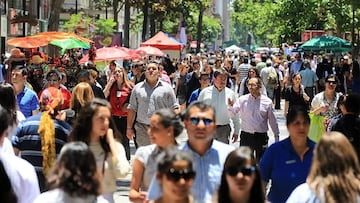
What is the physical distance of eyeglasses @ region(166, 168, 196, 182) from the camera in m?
5.14

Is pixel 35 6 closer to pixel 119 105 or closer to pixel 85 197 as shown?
pixel 119 105

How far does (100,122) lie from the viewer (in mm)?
6949

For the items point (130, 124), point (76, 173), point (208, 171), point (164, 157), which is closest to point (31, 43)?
point (130, 124)

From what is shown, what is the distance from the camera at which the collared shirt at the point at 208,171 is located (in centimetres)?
616

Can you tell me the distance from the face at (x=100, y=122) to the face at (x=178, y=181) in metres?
1.79

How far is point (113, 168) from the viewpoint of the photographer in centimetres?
696

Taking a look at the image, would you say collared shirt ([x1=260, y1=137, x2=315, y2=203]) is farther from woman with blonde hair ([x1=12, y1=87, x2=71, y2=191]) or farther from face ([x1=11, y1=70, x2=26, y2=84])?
face ([x1=11, y1=70, x2=26, y2=84])

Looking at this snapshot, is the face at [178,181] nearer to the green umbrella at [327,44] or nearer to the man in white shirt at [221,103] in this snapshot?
the man in white shirt at [221,103]

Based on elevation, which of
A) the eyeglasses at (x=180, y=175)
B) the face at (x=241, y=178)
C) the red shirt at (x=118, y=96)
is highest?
the eyeglasses at (x=180, y=175)

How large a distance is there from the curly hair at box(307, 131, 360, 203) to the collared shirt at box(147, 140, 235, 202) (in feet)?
2.25

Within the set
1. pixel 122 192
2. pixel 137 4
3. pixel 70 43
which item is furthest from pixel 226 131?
pixel 137 4

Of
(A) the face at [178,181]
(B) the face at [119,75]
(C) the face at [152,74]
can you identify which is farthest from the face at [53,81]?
(A) the face at [178,181]

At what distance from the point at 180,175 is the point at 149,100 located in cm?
699

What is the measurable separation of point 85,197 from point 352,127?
4.49 m
